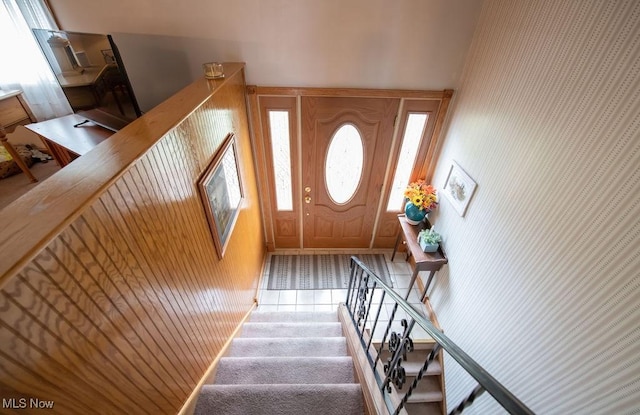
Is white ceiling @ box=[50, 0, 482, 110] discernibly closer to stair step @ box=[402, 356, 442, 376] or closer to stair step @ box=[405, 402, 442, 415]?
stair step @ box=[402, 356, 442, 376]

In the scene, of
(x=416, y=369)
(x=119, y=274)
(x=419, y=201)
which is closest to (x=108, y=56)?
(x=119, y=274)

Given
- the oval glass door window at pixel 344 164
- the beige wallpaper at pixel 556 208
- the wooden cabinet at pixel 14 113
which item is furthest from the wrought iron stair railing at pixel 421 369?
the wooden cabinet at pixel 14 113

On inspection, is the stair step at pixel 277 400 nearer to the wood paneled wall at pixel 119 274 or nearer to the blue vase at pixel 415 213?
the wood paneled wall at pixel 119 274

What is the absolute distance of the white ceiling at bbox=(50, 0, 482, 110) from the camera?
6.89 feet

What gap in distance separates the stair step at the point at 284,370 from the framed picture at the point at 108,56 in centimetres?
208

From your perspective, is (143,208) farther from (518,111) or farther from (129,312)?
(518,111)

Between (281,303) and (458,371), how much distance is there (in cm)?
186

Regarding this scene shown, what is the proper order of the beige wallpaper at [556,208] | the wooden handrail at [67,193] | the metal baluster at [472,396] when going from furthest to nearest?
the beige wallpaper at [556,208]
the metal baluster at [472,396]
the wooden handrail at [67,193]

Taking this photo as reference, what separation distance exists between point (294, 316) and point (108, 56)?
8.66 ft

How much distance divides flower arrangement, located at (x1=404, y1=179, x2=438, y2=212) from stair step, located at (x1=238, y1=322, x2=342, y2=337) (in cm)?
148

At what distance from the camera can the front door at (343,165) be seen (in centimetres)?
266

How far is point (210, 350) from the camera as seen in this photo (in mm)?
1698

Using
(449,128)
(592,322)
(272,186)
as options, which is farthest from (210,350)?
(449,128)

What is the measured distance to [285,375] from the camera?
5.89 ft
